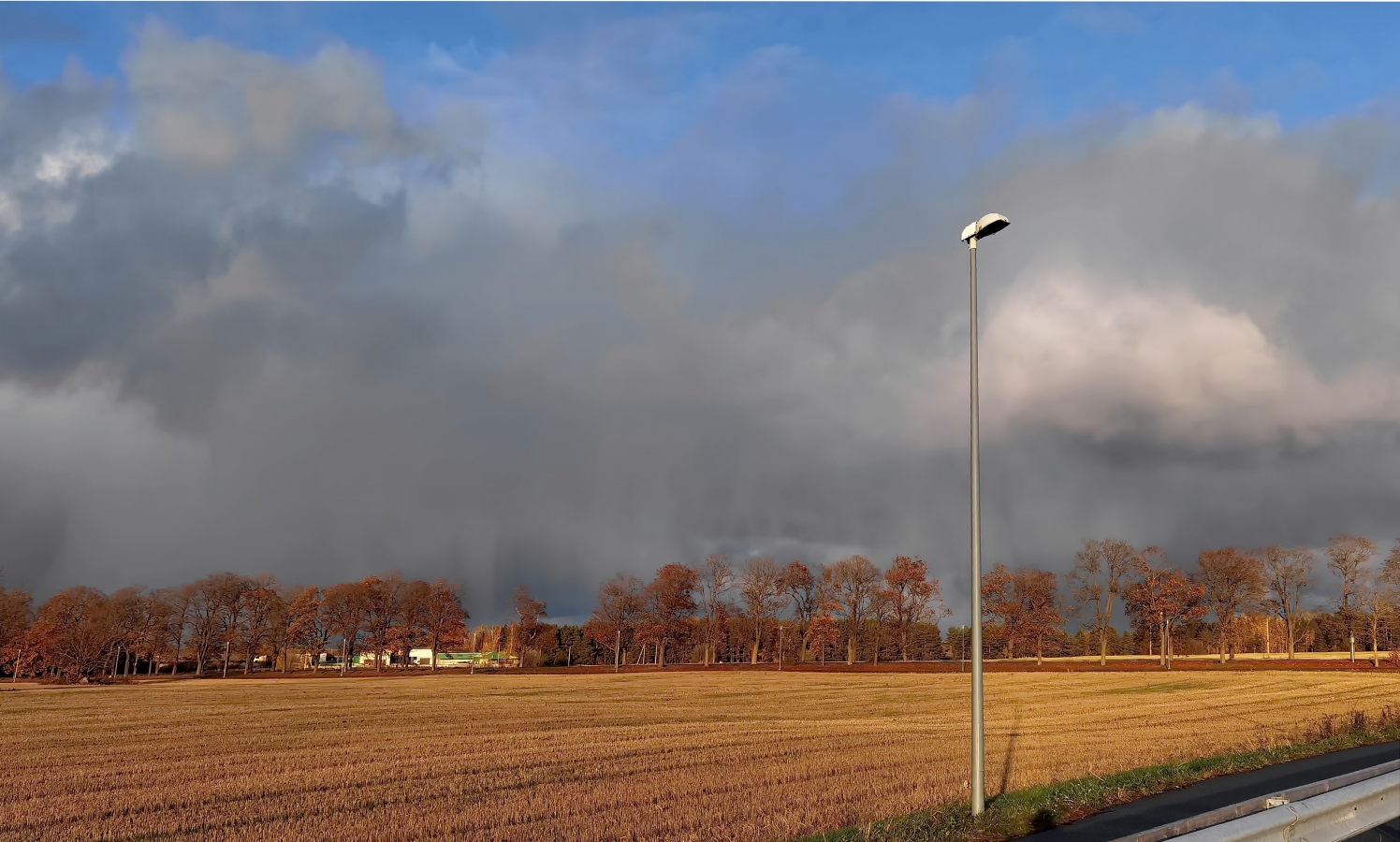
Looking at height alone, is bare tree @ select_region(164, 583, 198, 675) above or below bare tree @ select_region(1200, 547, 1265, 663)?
below

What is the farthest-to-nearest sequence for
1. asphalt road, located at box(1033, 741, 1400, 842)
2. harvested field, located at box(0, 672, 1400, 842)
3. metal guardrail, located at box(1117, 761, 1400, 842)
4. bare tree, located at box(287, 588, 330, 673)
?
bare tree, located at box(287, 588, 330, 673)
harvested field, located at box(0, 672, 1400, 842)
asphalt road, located at box(1033, 741, 1400, 842)
metal guardrail, located at box(1117, 761, 1400, 842)

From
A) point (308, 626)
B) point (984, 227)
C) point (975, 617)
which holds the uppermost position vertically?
point (984, 227)

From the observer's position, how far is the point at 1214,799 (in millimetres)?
16141

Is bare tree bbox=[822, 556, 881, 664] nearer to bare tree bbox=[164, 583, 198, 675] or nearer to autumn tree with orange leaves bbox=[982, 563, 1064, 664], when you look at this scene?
autumn tree with orange leaves bbox=[982, 563, 1064, 664]

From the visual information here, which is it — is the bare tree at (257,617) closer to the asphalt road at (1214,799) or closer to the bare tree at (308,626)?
the bare tree at (308,626)

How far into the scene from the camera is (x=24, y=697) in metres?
68.8

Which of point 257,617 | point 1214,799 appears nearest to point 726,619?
point 257,617

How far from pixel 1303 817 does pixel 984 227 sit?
33.6ft

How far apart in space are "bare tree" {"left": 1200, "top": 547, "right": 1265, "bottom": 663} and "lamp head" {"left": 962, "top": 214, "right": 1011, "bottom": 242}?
4334 inches

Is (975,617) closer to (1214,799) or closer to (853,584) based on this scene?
(1214,799)

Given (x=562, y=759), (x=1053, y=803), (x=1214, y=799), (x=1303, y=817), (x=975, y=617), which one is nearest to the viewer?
(x=1303, y=817)

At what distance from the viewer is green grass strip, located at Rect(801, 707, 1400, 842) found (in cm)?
1330

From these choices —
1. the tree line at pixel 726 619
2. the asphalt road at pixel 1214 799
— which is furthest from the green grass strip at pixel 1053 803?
the tree line at pixel 726 619

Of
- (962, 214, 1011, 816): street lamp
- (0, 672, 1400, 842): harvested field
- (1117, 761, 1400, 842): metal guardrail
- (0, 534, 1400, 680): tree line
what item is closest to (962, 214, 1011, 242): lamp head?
(962, 214, 1011, 816): street lamp
